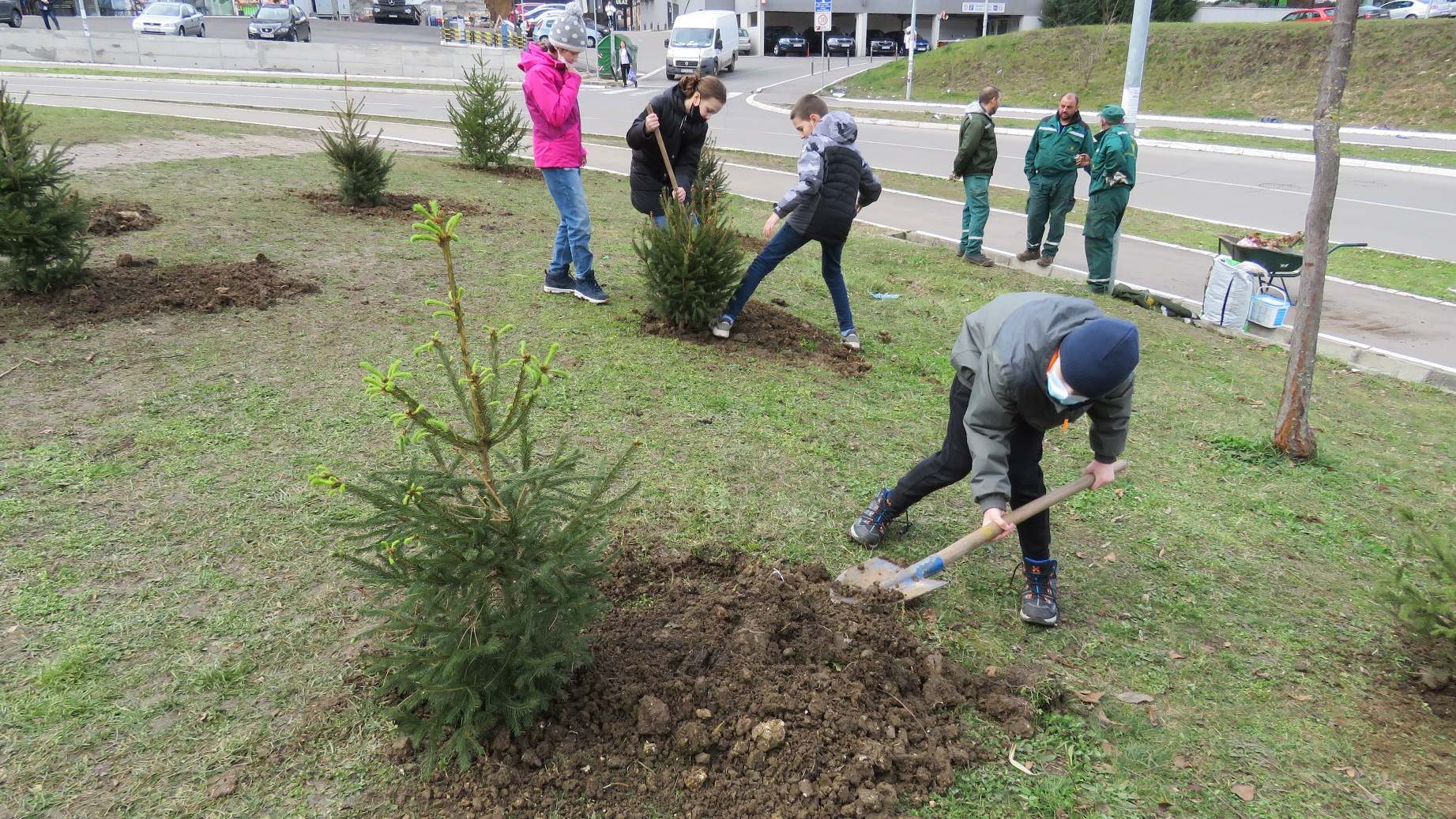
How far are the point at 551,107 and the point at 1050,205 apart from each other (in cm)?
609

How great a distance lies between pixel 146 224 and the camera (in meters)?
7.68

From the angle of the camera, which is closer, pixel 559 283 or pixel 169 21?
pixel 559 283

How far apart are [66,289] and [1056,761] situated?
686cm

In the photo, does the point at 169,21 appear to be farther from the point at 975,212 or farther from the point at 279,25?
the point at 975,212

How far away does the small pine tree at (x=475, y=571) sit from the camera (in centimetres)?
230

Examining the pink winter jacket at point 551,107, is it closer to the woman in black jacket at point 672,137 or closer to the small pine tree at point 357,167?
the woman in black jacket at point 672,137

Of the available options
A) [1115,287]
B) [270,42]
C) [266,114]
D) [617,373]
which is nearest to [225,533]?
[617,373]

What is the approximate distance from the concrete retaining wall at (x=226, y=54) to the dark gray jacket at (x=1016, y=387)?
3202 centimetres

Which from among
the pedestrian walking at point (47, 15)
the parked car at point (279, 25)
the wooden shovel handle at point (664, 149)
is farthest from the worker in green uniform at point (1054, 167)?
the pedestrian walking at point (47, 15)

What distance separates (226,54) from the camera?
103 feet

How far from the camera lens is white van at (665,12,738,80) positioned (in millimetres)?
34188

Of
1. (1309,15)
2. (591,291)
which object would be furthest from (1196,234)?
(1309,15)

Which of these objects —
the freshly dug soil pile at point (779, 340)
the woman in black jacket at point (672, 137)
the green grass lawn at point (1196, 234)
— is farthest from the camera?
the green grass lawn at point (1196, 234)

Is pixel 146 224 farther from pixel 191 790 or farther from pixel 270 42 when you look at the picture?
pixel 270 42
